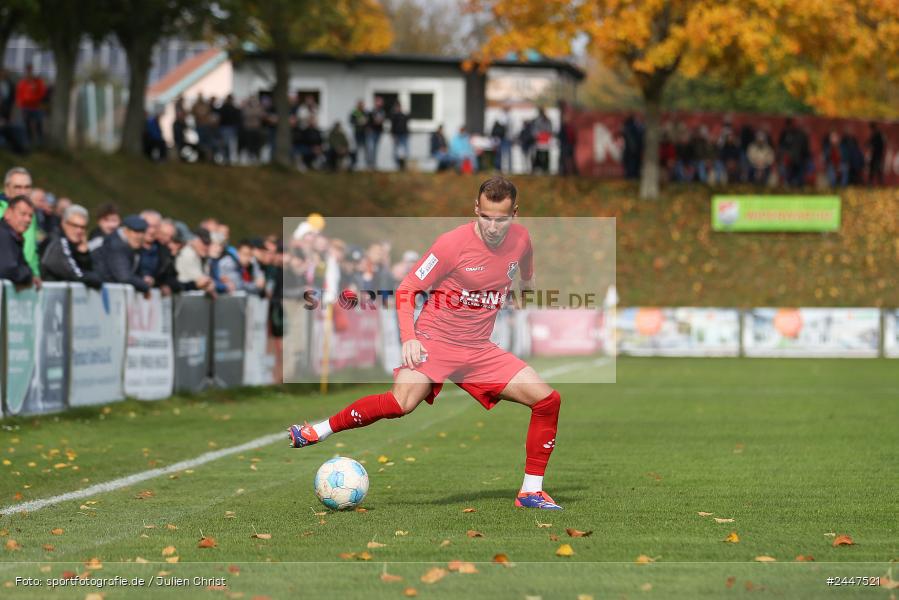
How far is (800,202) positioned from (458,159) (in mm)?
10051

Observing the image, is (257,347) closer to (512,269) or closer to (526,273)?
(526,273)

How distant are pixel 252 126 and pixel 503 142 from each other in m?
7.93

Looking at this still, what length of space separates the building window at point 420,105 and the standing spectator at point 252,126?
11081mm

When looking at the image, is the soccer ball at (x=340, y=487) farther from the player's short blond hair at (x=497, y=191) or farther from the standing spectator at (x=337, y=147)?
the standing spectator at (x=337, y=147)

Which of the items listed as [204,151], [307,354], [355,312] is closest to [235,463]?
[307,354]

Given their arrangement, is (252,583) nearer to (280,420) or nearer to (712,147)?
(280,420)

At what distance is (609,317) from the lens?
1380 inches

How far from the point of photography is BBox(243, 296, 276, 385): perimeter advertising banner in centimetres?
2147

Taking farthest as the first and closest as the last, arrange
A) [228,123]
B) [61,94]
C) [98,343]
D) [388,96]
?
[388,96] < [228,123] < [61,94] < [98,343]

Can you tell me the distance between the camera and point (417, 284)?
894 centimetres

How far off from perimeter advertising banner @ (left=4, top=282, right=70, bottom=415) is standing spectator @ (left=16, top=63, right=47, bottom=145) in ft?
56.8

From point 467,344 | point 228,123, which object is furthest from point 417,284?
point 228,123

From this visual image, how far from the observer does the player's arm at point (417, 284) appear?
891cm

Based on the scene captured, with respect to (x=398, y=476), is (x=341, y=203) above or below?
above
